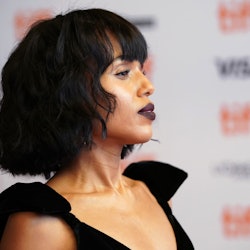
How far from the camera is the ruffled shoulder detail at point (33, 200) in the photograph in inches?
38.5

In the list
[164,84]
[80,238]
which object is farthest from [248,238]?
[80,238]

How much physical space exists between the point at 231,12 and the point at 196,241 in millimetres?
767

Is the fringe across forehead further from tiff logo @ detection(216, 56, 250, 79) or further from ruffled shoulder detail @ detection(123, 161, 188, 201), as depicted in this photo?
tiff logo @ detection(216, 56, 250, 79)

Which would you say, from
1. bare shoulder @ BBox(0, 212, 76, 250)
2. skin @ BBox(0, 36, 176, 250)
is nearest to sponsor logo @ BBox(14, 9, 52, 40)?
skin @ BBox(0, 36, 176, 250)

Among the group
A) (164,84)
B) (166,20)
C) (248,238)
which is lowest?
(248,238)

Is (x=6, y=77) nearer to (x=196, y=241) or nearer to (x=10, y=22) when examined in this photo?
(x=10, y=22)

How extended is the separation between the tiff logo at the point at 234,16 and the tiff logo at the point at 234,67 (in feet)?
A: 0.33

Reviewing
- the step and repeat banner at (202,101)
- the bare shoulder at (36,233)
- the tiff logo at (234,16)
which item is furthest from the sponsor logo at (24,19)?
the bare shoulder at (36,233)

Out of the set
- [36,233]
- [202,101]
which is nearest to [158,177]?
[36,233]

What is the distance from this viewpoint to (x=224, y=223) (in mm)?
1990

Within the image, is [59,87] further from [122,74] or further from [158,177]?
[158,177]

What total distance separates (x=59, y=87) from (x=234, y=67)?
1.07 meters

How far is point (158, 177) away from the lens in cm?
130

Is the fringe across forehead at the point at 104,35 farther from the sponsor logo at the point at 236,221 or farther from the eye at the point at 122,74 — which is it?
the sponsor logo at the point at 236,221
